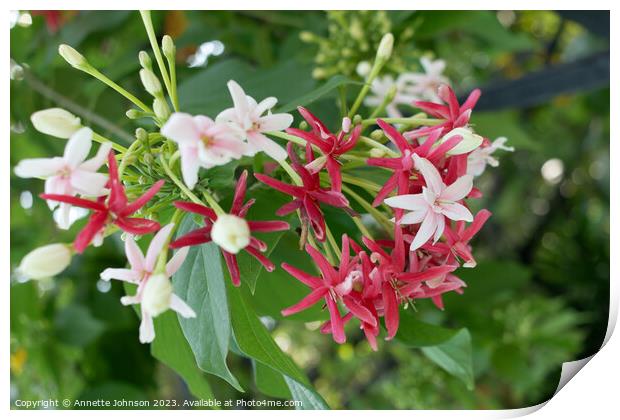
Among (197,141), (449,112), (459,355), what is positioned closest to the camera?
(197,141)

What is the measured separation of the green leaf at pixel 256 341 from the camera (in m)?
0.40

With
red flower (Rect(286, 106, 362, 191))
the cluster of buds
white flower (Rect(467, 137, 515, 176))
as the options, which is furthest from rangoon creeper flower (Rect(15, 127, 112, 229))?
white flower (Rect(467, 137, 515, 176))

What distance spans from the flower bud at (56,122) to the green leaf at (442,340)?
0.28 metres

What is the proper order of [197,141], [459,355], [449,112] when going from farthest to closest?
[459,355], [449,112], [197,141]

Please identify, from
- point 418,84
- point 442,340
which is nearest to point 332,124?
point 418,84

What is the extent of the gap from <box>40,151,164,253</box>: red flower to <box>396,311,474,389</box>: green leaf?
0.24 m

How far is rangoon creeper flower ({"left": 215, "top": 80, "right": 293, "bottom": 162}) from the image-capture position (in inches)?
13.5

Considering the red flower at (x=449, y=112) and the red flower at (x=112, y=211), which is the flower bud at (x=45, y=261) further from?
the red flower at (x=449, y=112)

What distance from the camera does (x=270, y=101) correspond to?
36 cm

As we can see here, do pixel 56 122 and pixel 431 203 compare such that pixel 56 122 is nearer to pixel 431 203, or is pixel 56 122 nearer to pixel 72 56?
pixel 72 56

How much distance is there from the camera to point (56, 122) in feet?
1.19

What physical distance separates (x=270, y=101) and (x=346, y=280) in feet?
0.37

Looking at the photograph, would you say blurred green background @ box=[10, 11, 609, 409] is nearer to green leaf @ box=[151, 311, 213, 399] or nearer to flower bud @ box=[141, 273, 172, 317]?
green leaf @ box=[151, 311, 213, 399]
